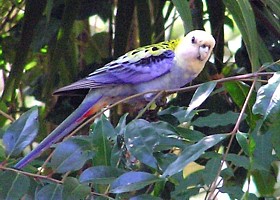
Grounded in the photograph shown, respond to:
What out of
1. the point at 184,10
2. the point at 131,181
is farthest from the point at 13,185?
the point at 184,10

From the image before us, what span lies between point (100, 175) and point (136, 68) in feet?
1.50

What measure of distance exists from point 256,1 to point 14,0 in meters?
0.55

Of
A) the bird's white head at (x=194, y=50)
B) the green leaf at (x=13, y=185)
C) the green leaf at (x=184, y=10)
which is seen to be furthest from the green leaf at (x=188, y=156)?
the bird's white head at (x=194, y=50)

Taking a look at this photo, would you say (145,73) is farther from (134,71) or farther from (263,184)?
(263,184)

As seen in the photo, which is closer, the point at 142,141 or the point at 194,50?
the point at 142,141

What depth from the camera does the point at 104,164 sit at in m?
0.93

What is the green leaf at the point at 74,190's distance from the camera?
91 cm

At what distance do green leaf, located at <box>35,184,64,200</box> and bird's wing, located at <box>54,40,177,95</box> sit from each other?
0.39m

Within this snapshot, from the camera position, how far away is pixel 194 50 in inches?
50.5

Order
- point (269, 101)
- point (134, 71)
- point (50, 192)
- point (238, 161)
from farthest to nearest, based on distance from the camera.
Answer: point (134, 71), point (238, 161), point (50, 192), point (269, 101)

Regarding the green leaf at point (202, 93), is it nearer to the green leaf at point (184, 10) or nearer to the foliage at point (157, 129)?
the foliage at point (157, 129)

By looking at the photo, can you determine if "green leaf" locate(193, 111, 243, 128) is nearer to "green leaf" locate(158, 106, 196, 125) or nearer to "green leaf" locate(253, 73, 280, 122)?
"green leaf" locate(158, 106, 196, 125)

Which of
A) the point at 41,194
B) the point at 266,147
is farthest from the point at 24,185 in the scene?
the point at 266,147

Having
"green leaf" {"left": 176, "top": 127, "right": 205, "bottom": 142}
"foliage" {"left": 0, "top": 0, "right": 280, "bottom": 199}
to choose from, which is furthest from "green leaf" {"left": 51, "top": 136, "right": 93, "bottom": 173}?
"green leaf" {"left": 176, "top": 127, "right": 205, "bottom": 142}
